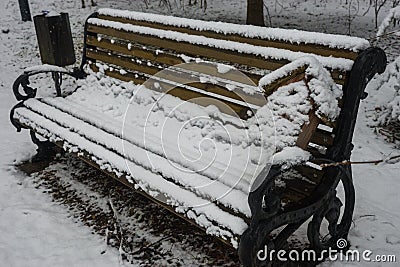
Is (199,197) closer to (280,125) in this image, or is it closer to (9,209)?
(280,125)

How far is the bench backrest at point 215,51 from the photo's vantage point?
2.61 meters

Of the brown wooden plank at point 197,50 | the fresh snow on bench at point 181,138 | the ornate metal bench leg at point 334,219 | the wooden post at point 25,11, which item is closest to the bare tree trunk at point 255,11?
the brown wooden plank at point 197,50

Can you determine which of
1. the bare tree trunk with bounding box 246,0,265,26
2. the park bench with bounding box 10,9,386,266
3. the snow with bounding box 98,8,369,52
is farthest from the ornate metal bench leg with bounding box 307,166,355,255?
the bare tree trunk with bounding box 246,0,265,26

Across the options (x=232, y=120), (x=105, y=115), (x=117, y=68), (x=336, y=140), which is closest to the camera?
(x=336, y=140)

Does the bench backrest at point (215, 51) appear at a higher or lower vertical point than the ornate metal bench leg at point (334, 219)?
higher

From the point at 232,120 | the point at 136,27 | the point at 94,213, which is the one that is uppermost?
the point at 136,27

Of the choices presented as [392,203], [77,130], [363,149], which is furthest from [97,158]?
[363,149]

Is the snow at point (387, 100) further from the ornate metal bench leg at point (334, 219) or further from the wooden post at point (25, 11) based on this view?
the wooden post at point (25, 11)

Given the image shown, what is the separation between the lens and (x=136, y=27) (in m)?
4.05

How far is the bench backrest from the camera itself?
2607 millimetres

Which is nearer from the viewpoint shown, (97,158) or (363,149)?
(97,158)

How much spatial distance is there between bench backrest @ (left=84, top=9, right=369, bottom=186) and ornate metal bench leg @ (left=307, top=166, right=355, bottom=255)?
0.19 m

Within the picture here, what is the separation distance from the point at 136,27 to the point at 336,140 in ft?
7.40

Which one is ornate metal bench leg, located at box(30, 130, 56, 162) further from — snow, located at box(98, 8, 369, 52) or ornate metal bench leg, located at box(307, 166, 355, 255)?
ornate metal bench leg, located at box(307, 166, 355, 255)
